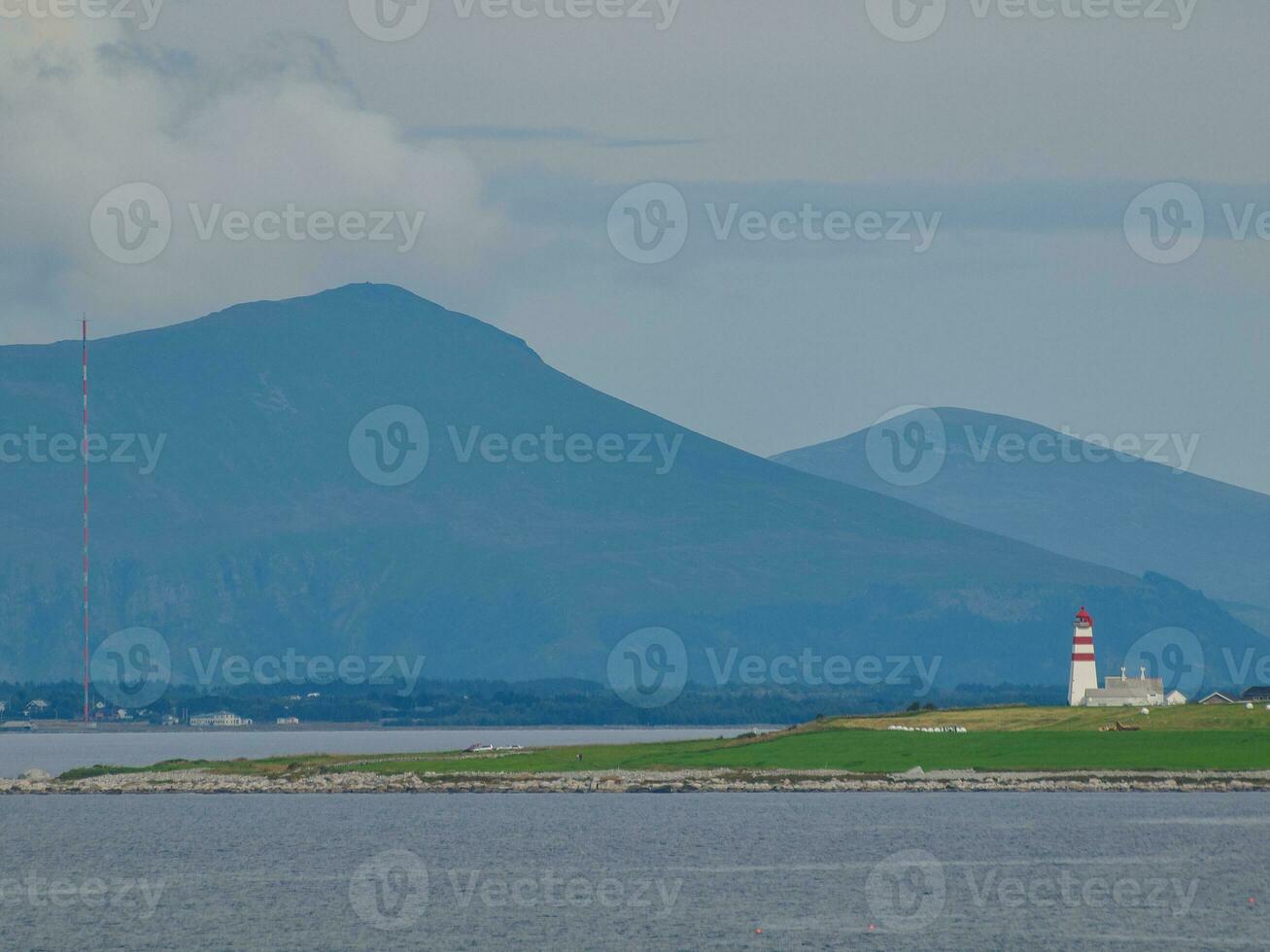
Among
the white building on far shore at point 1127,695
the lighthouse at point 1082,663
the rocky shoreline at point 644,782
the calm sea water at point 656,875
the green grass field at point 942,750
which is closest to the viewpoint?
the calm sea water at point 656,875

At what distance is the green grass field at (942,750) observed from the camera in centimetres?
14912

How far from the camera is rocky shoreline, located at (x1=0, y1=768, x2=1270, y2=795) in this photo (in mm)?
142250

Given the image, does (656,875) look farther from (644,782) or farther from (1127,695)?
(1127,695)

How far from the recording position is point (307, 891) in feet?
319

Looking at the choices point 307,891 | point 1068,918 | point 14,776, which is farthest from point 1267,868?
point 14,776

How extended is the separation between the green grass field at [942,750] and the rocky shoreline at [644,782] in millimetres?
1949

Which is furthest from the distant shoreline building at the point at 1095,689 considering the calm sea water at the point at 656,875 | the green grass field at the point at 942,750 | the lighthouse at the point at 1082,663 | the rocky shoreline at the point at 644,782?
the calm sea water at the point at 656,875

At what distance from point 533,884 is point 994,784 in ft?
167

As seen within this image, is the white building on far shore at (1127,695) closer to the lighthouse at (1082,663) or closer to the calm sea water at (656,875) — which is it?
the lighthouse at (1082,663)

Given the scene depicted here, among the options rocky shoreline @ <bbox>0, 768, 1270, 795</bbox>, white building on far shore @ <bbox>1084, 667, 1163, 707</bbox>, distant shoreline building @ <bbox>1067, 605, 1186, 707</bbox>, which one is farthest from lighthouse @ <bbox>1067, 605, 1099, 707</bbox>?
rocky shoreline @ <bbox>0, 768, 1270, 795</bbox>

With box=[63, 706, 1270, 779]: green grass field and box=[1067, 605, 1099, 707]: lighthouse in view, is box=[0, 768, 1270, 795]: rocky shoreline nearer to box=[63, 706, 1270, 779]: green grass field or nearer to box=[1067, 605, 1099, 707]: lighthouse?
box=[63, 706, 1270, 779]: green grass field

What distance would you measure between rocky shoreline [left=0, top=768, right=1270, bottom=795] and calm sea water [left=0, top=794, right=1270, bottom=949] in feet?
4.47

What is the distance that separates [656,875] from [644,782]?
173 ft

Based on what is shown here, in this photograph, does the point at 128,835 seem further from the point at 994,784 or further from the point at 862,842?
the point at 994,784
